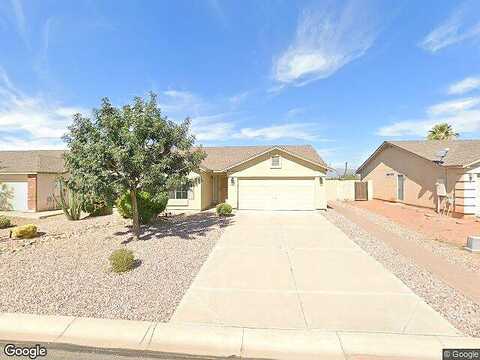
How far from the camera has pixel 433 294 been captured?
612 centimetres

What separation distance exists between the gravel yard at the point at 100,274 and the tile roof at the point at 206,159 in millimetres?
9148

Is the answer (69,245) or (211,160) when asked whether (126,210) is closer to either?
(69,245)

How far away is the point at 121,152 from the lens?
374 inches

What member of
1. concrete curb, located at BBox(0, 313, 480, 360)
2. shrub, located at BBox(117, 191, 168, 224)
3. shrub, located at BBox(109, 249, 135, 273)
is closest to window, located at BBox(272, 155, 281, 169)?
shrub, located at BBox(117, 191, 168, 224)

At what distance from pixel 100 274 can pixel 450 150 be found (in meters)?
22.1

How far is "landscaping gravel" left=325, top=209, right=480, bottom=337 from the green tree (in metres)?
7.47

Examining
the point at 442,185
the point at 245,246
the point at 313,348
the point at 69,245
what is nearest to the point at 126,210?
the point at 69,245

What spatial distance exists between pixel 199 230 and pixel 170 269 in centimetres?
477

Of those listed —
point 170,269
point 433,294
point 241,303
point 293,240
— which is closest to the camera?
point 241,303

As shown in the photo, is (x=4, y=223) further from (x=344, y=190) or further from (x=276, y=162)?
(x=344, y=190)

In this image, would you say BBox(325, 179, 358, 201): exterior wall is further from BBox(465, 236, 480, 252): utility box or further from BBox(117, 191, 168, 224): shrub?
BBox(117, 191, 168, 224): shrub

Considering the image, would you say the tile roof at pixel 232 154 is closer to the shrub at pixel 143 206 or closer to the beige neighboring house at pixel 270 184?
the beige neighboring house at pixel 270 184

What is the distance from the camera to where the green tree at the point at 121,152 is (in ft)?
31.9

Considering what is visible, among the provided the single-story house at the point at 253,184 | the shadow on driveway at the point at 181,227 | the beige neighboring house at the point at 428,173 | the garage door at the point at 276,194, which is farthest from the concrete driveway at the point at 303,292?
the beige neighboring house at the point at 428,173
